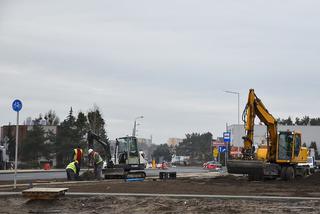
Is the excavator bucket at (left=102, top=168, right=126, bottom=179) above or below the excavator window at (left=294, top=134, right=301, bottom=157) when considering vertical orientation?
below

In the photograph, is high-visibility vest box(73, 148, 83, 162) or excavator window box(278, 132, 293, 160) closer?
high-visibility vest box(73, 148, 83, 162)

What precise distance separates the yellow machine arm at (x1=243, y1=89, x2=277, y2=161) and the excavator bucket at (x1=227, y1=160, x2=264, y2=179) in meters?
1.20

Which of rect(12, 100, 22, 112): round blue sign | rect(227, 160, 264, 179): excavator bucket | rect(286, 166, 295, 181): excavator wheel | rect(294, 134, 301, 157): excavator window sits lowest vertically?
rect(286, 166, 295, 181): excavator wheel

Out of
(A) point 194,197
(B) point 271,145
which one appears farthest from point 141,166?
(A) point 194,197

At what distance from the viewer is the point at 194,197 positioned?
18.6m

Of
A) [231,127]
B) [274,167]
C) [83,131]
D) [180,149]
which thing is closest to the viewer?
[274,167]

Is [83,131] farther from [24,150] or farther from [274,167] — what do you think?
[274,167]

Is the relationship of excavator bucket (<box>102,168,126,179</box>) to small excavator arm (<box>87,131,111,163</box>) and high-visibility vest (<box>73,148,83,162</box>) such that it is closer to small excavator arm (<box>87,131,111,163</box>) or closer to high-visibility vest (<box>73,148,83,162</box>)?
small excavator arm (<box>87,131,111,163</box>)

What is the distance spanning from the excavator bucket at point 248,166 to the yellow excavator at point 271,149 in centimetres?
15

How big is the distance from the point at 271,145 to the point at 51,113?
291 ft

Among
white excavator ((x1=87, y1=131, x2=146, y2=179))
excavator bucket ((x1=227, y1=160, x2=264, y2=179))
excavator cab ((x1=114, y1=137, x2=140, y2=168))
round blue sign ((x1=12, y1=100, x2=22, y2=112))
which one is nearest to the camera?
round blue sign ((x1=12, y1=100, x2=22, y2=112))

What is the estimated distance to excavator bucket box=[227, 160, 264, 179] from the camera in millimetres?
32250

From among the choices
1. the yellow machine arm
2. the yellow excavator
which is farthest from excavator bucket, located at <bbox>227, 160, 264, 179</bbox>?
the yellow machine arm

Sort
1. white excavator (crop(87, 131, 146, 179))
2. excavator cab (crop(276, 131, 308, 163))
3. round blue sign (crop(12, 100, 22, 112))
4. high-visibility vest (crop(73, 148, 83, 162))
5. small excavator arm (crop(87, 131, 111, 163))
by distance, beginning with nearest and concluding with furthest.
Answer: round blue sign (crop(12, 100, 22, 112)) < high-visibility vest (crop(73, 148, 83, 162)) < excavator cab (crop(276, 131, 308, 163)) < small excavator arm (crop(87, 131, 111, 163)) < white excavator (crop(87, 131, 146, 179))
